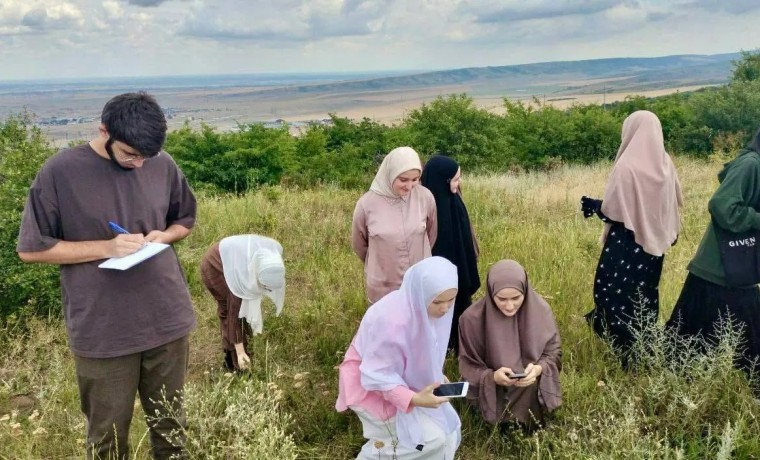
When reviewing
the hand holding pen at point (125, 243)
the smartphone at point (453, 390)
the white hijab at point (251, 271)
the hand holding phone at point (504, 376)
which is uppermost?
the hand holding pen at point (125, 243)

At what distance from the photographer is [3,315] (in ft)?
14.7

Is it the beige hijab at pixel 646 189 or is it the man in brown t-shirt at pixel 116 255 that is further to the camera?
the beige hijab at pixel 646 189

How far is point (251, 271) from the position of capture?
3324 mm

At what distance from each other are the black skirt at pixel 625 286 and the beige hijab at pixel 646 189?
10 cm

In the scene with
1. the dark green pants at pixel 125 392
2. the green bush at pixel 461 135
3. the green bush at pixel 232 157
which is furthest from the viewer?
the green bush at pixel 461 135

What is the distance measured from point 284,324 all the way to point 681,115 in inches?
912

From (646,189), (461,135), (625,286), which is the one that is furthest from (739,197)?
(461,135)

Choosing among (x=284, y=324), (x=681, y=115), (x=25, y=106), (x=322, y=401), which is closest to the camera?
(x=322, y=401)

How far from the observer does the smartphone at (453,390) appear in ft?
7.67

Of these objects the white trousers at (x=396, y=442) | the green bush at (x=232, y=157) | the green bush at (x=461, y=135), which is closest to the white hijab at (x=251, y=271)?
the white trousers at (x=396, y=442)

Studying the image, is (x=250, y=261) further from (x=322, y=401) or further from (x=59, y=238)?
(x=59, y=238)

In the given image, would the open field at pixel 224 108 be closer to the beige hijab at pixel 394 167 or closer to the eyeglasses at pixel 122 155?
the eyeglasses at pixel 122 155

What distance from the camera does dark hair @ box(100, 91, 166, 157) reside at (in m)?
2.07

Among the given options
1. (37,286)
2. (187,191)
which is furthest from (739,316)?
(37,286)
